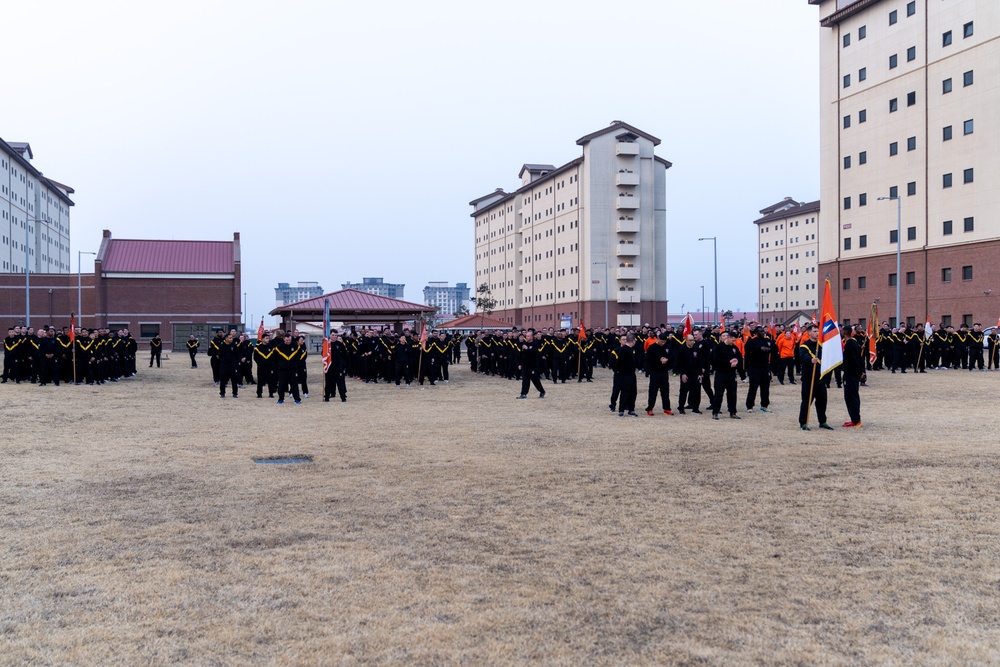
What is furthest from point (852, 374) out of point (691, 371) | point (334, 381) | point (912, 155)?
point (912, 155)

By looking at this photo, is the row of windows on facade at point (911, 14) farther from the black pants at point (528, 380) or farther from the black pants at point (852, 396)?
the black pants at point (852, 396)

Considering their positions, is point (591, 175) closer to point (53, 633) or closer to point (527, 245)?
point (527, 245)

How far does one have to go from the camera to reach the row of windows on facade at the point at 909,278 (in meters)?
50.6

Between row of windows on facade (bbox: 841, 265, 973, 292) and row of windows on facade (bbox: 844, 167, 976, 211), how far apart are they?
5.04 m

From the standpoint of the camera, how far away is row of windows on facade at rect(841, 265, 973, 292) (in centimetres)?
5056

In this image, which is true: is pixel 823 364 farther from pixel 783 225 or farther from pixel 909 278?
pixel 783 225

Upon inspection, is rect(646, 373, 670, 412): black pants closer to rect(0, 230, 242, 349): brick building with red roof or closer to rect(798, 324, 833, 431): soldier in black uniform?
rect(798, 324, 833, 431): soldier in black uniform

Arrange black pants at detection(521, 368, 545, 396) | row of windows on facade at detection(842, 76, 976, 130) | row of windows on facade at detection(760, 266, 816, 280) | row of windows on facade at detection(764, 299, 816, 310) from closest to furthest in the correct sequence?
1. black pants at detection(521, 368, 545, 396)
2. row of windows on facade at detection(842, 76, 976, 130)
3. row of windows on facade at detection(760, 266, 816, 280)
4. row of windows on facade at detection(764, 299, 816, 310)

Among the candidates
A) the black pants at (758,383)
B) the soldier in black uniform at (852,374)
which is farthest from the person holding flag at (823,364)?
the black pants at (758,383)

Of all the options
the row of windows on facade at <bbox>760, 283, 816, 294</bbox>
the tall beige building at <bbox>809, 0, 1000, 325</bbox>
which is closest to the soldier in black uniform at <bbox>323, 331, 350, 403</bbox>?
the tall beige building at <bbox>809, 0, 1000, 325</bbox>

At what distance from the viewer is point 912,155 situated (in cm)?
5459

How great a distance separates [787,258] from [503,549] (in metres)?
120

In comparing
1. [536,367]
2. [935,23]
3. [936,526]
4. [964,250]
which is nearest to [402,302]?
[536,367]

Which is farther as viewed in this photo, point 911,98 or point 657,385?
point 911,98
